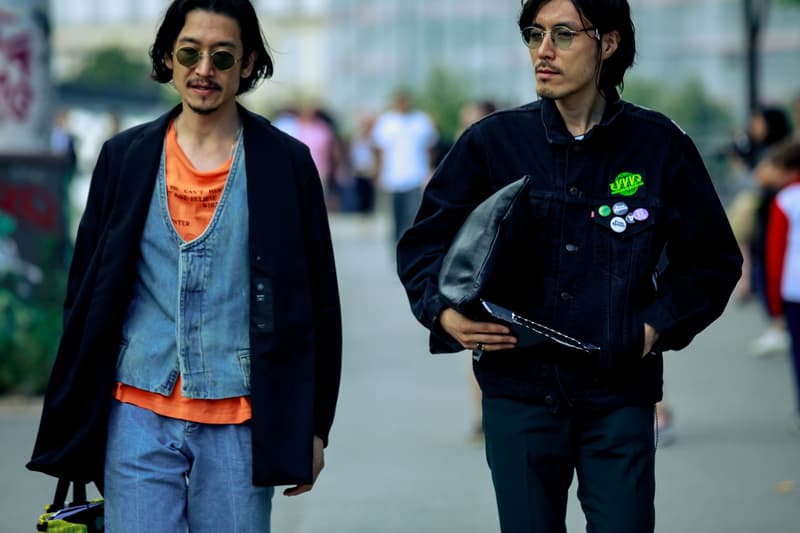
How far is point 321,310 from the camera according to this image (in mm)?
3717

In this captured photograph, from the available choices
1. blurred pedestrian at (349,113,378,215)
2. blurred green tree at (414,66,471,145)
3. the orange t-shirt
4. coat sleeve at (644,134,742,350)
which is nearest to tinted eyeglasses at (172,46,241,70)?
the orange t-shirt

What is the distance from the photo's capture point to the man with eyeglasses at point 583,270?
11.6ft

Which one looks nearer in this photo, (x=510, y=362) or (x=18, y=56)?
(x=510, y=362)

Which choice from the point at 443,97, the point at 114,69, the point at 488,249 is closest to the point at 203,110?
the point at 488,249

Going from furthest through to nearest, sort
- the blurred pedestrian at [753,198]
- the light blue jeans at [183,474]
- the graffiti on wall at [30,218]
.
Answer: the blurred pedestrian at [753,198] → the graffiti on wall at [30,218] → the light blue jeans at [183,474]

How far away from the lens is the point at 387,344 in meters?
11.5

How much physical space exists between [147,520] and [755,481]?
4.03m

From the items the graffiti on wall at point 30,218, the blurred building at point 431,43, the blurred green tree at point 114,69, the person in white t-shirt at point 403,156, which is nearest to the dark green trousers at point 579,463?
the graffiti on wall at point 30,218

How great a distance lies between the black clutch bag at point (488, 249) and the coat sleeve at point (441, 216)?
→ 0.48ft

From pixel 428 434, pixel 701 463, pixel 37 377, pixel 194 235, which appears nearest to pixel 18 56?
pixel 37 377

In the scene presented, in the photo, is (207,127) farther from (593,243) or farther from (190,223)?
(593,243)

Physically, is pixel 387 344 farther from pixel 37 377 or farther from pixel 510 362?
pixel 510 362

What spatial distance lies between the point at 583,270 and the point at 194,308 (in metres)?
0.96

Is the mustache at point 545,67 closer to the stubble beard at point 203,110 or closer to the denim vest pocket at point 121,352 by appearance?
the stubble beard at point 203,110
